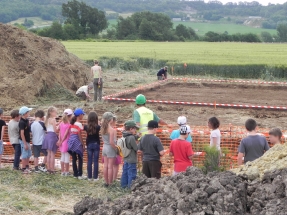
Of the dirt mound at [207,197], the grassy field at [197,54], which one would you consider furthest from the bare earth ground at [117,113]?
the grassy field at [197,54]

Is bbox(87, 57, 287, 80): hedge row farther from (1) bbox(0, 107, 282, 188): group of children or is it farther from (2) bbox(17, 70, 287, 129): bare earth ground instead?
(1) bbox(0, 107, 282, 188): group of children

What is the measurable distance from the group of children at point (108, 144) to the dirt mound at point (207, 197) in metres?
2.02

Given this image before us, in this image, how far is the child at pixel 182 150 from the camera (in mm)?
8766

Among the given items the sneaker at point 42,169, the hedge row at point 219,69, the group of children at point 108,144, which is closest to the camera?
the group of children at point 108,144

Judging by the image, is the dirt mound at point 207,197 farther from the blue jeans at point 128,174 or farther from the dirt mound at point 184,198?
the blue jeans at point 128,174

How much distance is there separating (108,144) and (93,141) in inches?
17.8

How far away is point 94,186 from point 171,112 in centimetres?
935

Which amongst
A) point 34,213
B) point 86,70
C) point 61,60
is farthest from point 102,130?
point 86,70

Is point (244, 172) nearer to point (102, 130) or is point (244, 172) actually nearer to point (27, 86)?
point (102, 130)

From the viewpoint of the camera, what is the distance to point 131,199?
6586 mm

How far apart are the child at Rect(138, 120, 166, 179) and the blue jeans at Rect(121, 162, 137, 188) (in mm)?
346

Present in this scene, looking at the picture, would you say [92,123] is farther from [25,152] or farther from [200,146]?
[200,146]

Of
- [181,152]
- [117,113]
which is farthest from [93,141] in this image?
[117,113]

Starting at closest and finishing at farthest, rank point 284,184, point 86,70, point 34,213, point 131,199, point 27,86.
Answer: point 284,184 → point 131,199 → point 34,213 → point 27,86 → point 86,70
